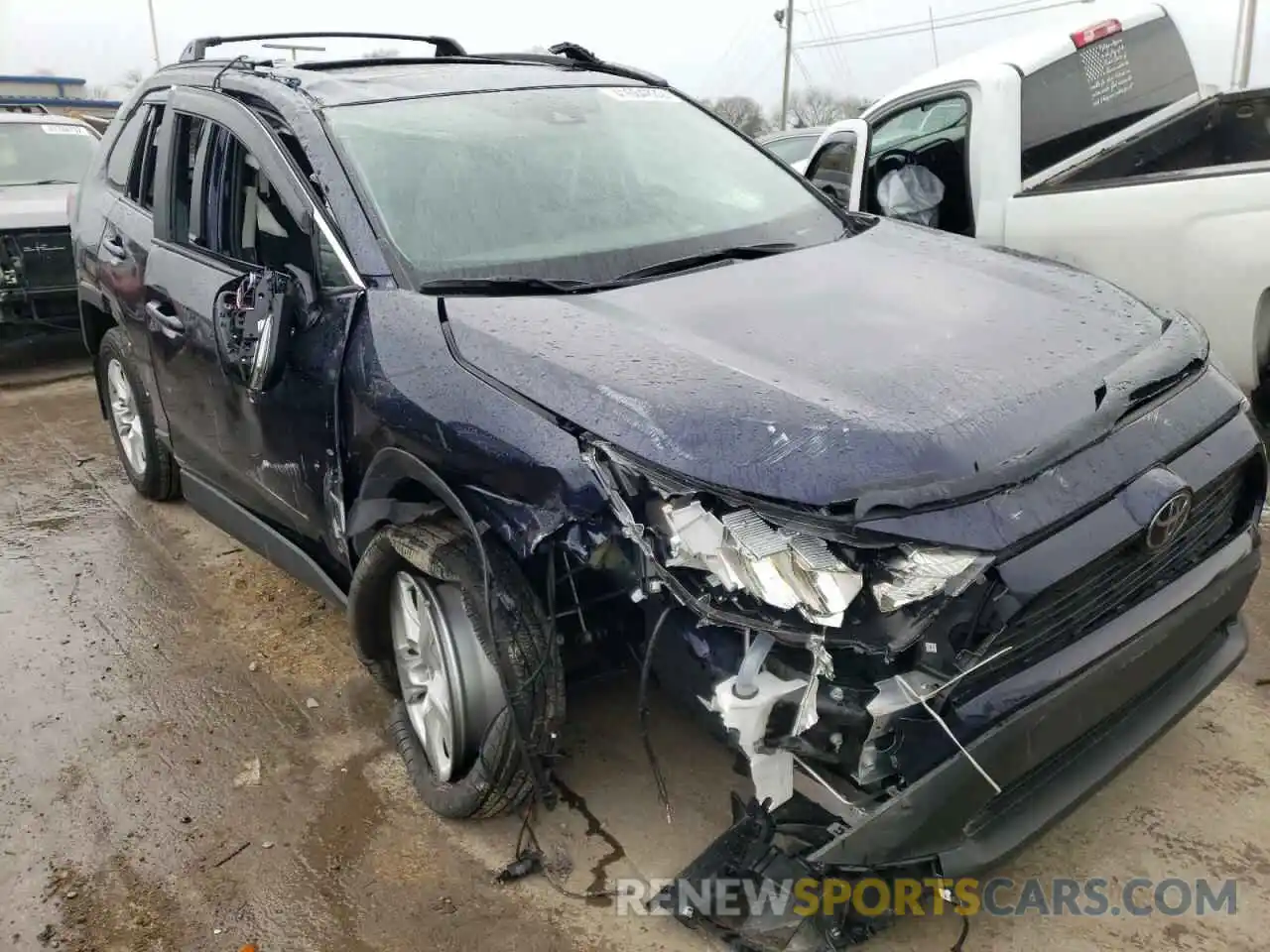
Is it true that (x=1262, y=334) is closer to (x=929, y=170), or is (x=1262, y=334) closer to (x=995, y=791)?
(x=929, y=170)

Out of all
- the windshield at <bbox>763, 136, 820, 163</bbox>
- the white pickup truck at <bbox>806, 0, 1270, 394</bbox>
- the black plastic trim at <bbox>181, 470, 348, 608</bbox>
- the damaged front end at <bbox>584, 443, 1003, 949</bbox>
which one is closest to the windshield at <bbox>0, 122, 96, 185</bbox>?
the windshield at <bbox>763, 136, 820, 163</bbox>

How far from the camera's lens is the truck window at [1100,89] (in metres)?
4.79

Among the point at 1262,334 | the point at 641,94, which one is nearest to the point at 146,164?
the point at 641,94

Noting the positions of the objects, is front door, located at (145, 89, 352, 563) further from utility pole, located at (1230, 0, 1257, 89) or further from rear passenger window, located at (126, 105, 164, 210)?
utility pole, located at (1230, 0, 1257, 89)

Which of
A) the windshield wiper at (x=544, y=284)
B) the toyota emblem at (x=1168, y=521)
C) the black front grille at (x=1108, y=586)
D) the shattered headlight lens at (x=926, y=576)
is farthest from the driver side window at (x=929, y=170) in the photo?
the shattered headlight lens at (x=926, y=576)

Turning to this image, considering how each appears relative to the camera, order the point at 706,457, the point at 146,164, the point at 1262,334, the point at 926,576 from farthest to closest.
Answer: the point at 146,164
the point at 1262,334
the point at 706,457
the point at 926,576

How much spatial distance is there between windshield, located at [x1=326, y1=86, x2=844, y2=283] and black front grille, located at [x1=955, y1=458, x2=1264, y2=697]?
137 centimetres

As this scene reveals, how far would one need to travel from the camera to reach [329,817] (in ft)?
9.36

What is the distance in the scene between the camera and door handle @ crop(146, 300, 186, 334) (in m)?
3.64

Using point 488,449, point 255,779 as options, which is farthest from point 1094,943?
point 255,779

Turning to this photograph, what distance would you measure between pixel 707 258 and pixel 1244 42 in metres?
8.19

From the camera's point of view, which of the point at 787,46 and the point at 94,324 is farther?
the point at 787,46

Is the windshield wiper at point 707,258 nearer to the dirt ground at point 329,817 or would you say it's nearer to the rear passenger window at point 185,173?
the dirt ground at point 329,817

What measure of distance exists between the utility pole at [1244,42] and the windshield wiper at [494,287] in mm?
8349
